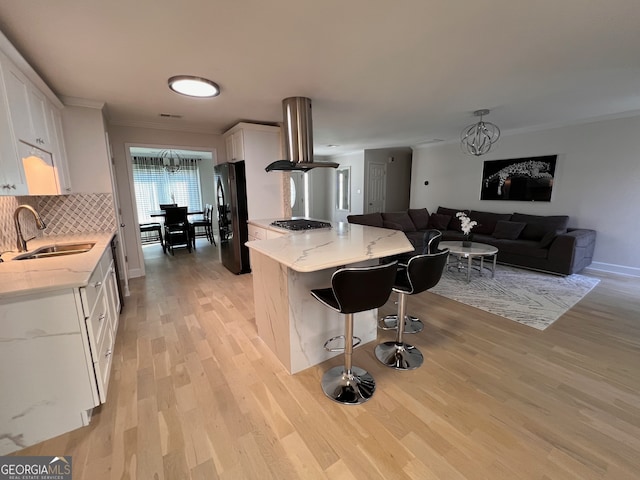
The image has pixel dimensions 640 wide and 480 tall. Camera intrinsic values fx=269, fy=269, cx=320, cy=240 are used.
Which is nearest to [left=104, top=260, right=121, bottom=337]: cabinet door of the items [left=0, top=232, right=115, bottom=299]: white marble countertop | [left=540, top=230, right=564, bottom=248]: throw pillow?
[left=0, top=232, right=115, bottom=299]: white marble countertop

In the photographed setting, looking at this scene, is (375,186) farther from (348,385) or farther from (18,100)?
(18,100)

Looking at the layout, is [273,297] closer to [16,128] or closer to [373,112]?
[16,128]

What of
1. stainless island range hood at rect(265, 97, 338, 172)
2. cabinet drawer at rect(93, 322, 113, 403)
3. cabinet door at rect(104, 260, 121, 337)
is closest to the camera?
cabinet drawer at rect(93, 322, 113, 403)

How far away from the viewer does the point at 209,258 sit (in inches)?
216

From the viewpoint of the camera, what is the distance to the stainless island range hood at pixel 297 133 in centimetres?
301

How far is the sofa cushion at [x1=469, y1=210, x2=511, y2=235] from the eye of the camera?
517cm

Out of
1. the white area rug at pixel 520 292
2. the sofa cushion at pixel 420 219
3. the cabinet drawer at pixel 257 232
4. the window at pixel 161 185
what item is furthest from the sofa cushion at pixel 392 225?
the window at pixel 161 185

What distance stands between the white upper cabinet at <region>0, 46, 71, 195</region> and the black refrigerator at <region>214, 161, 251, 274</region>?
1.84 m

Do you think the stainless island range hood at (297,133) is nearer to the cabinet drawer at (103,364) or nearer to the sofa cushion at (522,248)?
the cabinet drawer at (103,364)

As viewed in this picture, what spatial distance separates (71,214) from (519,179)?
702 centimetres

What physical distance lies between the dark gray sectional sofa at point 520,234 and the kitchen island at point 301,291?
10.6 ft

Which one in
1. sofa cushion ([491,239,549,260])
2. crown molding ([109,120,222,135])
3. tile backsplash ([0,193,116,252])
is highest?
crown molding ([109,120,222,135])

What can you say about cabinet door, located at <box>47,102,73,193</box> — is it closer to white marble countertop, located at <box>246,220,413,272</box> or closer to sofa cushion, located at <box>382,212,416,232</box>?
white marble countertop, located at <box>246,220,413,272</box>

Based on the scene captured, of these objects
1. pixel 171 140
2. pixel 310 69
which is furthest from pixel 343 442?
pixel 171 140
